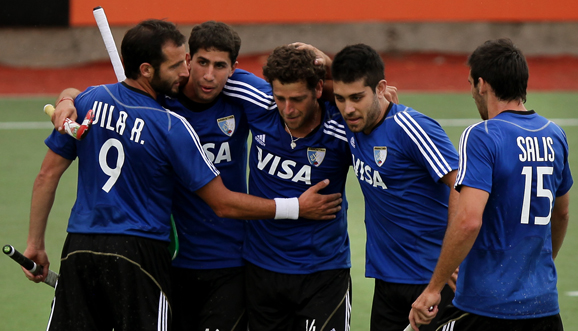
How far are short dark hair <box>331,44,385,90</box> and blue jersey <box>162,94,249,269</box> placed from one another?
93 centimetres

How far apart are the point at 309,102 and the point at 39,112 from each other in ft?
40.0

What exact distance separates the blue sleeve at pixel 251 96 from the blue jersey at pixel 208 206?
6cm

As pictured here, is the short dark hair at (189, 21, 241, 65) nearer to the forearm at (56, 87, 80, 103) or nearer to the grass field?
the forearm at (56, 87, 80, 103)

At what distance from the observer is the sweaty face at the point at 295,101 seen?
15.2 feet

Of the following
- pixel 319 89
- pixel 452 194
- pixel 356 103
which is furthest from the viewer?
pixel 319 89

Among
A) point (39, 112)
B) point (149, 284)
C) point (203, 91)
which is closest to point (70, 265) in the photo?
point (149, 284)

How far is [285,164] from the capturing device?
16.0 feet

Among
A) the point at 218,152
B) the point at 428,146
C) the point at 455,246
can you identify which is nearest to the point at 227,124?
the point at 218,152

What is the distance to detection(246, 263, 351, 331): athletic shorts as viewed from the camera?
4.85m

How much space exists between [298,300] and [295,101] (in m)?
1.38

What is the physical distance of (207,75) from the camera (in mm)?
4836

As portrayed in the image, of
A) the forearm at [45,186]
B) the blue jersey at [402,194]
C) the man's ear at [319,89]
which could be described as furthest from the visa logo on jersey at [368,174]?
the forearm at [45,186]

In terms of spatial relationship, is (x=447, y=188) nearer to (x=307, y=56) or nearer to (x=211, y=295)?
(x=307, y=56)

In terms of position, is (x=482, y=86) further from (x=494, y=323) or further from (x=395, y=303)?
(x=395, y=303)
